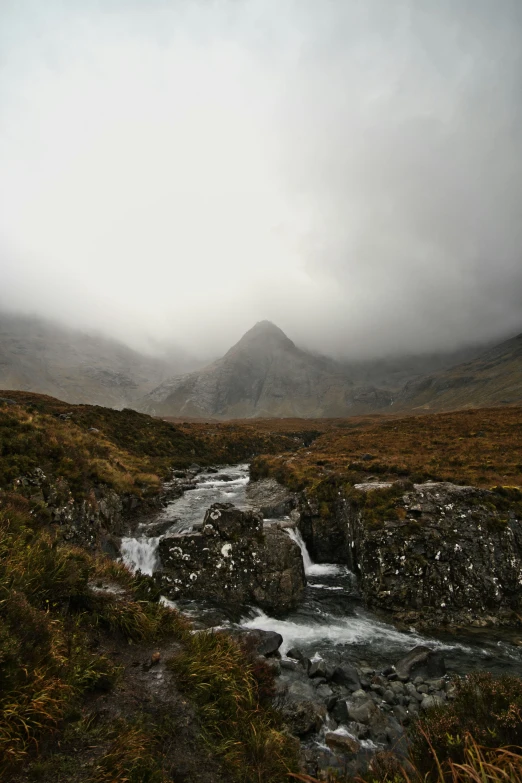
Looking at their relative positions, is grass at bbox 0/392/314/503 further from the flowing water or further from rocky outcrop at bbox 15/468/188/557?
the flowing water

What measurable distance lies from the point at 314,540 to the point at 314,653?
27.8 feet

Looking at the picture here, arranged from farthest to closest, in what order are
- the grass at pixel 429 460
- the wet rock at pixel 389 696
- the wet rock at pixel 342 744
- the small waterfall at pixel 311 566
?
the grass at pixel 429 460 < the small waterfall at pixel 311 566 < the wet rock at pixel 389 696 < the wet rock at pixel 342 744

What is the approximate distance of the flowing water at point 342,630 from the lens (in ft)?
40.1

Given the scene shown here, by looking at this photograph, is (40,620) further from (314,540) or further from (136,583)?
(314,540)

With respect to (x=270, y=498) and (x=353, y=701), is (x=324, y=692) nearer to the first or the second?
(x=353, y=701)

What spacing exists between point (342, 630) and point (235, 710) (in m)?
8.51

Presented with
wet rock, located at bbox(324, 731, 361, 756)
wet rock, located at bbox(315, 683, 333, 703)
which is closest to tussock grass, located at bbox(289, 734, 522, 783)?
wet rock, located at bbox(324, 731, 361, 756)

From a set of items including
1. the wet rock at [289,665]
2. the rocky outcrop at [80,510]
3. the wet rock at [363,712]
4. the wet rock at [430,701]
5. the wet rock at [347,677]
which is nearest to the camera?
the wet rock at [363,712]

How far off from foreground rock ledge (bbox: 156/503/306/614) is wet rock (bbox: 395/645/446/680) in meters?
5.37

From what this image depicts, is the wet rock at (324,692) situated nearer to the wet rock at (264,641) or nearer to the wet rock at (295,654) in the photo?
the wet rock at (295,654)

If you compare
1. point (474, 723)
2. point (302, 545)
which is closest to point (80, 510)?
point (302, 545)

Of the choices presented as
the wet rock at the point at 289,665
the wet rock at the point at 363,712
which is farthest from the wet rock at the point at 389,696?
the wet rock at the point at 289,665

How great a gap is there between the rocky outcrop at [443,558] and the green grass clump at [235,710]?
28.9 feet

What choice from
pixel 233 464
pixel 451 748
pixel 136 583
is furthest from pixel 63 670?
pixel 233 464
